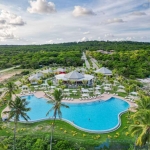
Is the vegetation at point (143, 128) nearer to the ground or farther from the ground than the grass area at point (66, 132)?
farther from the ground

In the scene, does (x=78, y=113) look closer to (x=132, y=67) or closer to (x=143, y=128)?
(x=143, y=128)

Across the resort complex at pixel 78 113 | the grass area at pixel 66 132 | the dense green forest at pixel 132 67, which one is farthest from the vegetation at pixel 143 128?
the dense green forest at pixel 132 67

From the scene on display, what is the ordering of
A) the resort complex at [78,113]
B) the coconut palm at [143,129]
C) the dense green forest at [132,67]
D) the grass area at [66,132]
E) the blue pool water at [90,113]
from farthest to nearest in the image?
the dense green forest at [132,67] → the blue pool water at [90,113] → the grass area at [66,132] → the resort complex at [78,113] → the coconut palm at [143,129]

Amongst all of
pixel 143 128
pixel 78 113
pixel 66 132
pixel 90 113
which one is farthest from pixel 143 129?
pixel 78 113

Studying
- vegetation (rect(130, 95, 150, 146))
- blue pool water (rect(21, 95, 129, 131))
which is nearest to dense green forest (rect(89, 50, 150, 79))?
blue pool water (rect(21, 95, 129, 131))

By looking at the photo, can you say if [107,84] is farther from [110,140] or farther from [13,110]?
[13,110]

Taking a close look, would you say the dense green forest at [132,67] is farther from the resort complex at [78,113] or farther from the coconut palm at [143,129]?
the coconut palm at [143,129]

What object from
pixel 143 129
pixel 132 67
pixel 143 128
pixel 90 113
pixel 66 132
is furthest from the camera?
pixel 132 67
